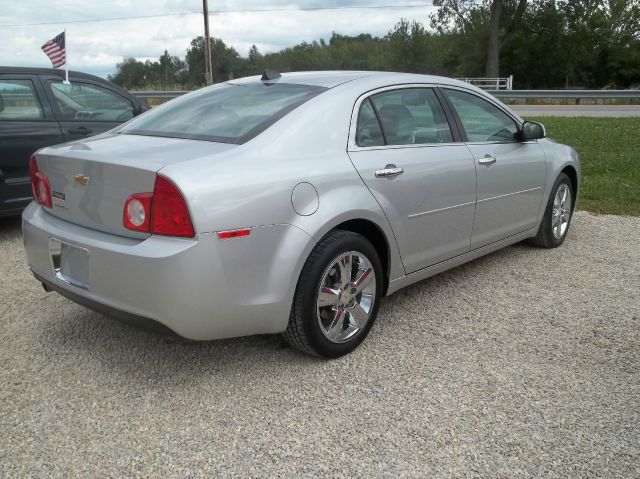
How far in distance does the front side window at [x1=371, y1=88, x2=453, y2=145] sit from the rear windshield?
44 centimetres

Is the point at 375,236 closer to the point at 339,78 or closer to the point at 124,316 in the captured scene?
the point at 339,78

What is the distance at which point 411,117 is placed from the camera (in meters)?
3.82

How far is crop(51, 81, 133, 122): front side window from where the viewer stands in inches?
240

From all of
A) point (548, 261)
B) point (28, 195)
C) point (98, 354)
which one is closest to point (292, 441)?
point (98, 354)

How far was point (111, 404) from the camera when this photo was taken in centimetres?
285

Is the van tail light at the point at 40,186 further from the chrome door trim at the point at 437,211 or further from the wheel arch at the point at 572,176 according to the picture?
the wheel arch at the point at 572,176

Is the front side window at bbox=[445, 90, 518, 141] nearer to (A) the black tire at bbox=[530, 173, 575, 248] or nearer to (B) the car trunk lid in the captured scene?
(A) the black tire at bbox=[530, 173, 575, 248]

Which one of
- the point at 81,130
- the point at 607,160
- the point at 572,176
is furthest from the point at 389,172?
the point at 607,160

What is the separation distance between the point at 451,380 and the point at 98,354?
1.87 meters

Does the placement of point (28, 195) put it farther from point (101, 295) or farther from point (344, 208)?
point (344, 208)

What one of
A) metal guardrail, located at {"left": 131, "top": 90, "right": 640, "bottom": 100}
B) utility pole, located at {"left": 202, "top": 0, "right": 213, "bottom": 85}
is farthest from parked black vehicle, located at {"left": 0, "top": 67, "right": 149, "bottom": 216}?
utility pole, located at {"left": 202, "top": 0, "right": 213, "bottom": 85}

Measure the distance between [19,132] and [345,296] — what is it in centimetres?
397

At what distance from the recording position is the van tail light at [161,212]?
2.61m

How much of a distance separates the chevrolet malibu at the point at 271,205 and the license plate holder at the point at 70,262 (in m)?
0.01
